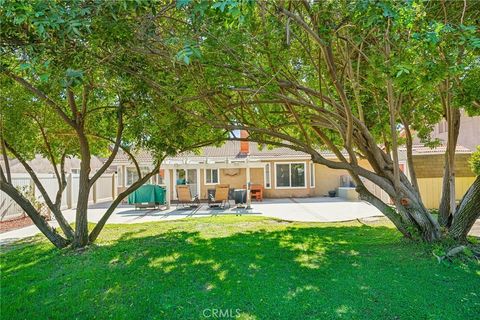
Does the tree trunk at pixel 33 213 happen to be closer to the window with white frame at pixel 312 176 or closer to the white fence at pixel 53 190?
the white fence at pixel 53 190

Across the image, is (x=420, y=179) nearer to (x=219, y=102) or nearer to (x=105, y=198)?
(x=219, y=102)

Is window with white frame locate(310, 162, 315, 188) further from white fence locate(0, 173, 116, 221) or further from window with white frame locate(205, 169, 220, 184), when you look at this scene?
white fence locate(0, 173, 116, 221)

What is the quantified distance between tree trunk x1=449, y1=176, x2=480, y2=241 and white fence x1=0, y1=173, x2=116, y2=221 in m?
14.0

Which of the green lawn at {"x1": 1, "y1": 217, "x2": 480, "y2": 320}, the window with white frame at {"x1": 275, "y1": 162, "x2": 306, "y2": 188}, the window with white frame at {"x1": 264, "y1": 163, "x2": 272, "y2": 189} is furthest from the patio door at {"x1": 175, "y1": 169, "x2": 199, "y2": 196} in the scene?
the green lawn at {"x1": 1, "y1": 217, "x2": 480, "y2": 320}

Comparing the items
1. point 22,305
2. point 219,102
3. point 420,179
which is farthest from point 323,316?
point 420,179

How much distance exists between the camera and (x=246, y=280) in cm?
491

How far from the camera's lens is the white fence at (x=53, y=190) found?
39.6ft

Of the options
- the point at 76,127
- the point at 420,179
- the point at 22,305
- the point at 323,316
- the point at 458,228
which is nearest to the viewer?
the point at 323,316

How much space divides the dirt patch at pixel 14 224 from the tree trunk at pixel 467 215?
Result: 41.4ft

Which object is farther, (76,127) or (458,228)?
(76,127)

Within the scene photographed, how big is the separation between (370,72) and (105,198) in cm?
1947

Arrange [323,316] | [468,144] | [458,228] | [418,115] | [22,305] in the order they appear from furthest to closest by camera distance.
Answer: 1. [468,144]
2. [418,115]
3. [458,228]
4. [22,305]
5. [323,316]

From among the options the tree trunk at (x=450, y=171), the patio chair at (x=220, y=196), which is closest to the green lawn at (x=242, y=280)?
the tree trunk at (x=450, y=171)

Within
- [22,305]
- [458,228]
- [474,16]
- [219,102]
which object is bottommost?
[22,305]
